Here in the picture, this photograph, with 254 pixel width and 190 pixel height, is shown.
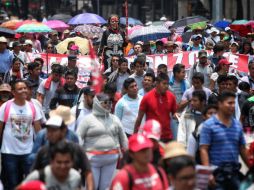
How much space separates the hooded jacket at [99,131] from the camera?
11688 mm

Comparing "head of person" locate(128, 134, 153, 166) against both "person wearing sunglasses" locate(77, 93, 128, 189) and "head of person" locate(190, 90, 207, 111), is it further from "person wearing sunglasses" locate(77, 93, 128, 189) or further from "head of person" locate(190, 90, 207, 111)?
"head of person" locate(190, 90, 207, 111)

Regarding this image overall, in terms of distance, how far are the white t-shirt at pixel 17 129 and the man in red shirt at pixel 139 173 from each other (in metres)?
3.45

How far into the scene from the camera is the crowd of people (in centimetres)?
855

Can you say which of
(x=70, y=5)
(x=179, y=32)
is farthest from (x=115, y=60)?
(x=70, y=5)

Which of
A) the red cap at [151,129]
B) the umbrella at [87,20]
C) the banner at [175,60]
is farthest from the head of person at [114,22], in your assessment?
the umbrella at [87,20]

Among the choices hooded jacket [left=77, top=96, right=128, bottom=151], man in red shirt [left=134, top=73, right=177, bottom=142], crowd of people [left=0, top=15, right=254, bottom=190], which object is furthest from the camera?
man in red shirt [left=134, top=73, right=177, bottom=142]

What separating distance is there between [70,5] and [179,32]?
3838cm

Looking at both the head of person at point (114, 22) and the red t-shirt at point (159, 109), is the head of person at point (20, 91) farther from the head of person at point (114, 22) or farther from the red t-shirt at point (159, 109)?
the head of person at point (114, 22)

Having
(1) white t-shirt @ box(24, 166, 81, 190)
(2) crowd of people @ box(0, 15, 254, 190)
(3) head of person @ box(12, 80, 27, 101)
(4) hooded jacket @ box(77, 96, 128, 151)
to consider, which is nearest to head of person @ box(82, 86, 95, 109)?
(2) crowd of people @ box(0, 15, 254, 190)

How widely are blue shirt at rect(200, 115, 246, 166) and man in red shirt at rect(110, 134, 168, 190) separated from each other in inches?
68.2

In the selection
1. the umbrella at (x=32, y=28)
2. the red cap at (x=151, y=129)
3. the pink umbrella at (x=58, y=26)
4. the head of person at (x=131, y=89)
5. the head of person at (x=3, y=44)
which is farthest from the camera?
the pink umbrella at (x=58, y=26)

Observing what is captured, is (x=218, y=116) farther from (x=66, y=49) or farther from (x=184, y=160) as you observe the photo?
(x=66, y=49)

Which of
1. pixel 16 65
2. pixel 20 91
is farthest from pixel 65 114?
pixel 16 65

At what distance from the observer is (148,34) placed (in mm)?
24922
